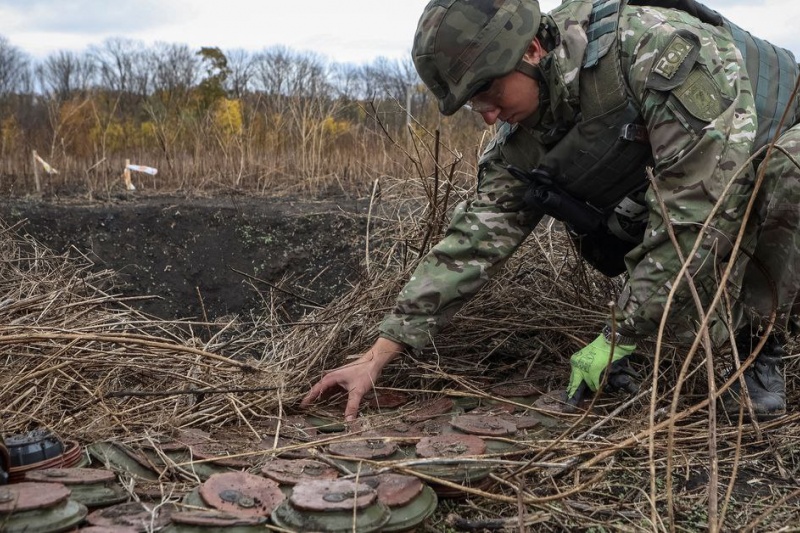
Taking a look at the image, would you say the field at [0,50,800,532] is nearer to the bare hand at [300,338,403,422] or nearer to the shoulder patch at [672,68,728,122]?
the bare hand at [300,338,403,422]

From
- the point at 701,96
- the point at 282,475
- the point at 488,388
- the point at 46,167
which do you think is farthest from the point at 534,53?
the point at 46,167

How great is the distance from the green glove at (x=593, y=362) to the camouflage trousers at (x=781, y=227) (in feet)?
1.39

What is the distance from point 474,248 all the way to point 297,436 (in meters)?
0.92

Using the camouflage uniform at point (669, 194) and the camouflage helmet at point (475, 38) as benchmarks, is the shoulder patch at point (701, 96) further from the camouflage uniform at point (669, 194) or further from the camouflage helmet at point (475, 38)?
the camouflage helmet at point (475, 38)

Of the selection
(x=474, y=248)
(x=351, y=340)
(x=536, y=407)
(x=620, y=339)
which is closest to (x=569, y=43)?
(x=474, y=248)

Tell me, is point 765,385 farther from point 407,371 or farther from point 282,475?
point 282,475

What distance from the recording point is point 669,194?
7.31 feet

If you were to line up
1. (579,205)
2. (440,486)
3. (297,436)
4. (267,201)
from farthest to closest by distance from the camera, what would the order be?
(267,201), (579,205), (297,436), (440,486)

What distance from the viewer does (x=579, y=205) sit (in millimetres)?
2631

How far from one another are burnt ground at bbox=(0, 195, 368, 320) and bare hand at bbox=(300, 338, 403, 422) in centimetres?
241

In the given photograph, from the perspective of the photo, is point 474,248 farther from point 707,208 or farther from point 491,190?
point 707,208

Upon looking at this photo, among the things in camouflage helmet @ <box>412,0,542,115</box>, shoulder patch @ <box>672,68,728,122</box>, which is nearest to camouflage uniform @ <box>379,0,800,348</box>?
shoulder patch @ <box>672,68,728,122</box>

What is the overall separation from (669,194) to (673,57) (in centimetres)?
40

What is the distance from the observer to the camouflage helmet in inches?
90.3
